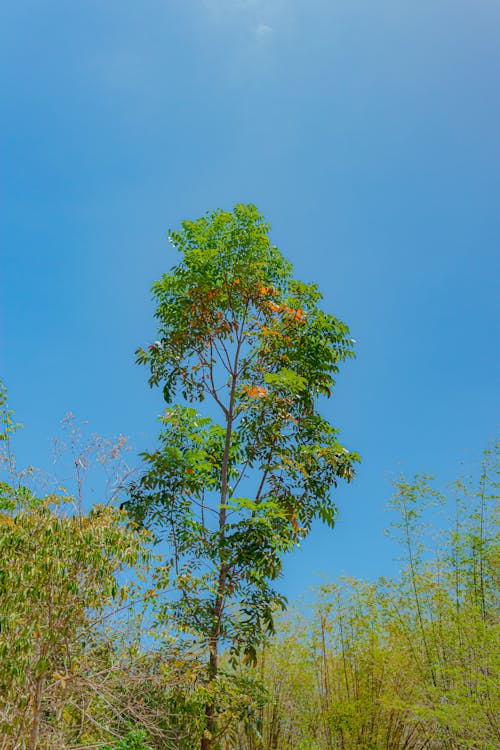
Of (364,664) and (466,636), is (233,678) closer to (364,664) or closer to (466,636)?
(364,664)

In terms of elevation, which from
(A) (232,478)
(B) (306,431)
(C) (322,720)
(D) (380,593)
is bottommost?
(C) (322,720)

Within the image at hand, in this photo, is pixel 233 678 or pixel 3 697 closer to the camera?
pixel 3 697

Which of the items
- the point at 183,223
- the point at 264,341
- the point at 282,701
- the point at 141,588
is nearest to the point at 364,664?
the point at 282,701

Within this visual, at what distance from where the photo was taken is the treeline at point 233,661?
4.86 metres

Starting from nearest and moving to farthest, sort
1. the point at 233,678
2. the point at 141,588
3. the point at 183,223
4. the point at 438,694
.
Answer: the point at 141,588
the point at 438,694
the point at 233,678
the point at 183,223

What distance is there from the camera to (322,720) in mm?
8328

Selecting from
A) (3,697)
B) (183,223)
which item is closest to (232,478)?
(183,223)

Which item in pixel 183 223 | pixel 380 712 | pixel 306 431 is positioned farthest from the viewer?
pixel 183 223

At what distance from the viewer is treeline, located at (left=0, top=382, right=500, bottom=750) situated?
15.9 ft

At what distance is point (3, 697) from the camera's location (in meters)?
4.83

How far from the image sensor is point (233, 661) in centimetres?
753

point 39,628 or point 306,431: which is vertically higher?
point 306,431

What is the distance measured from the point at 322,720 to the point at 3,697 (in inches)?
193

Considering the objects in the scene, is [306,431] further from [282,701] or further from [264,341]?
[282,701]
